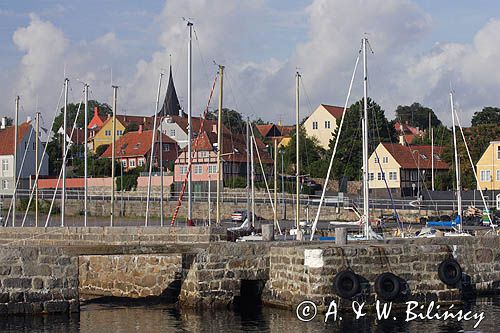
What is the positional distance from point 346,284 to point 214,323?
3641 mm

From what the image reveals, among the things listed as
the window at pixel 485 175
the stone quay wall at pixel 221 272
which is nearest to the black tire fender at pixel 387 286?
the stone quay wall at pixel 221 272

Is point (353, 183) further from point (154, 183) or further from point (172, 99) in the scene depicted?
point (172, 99)

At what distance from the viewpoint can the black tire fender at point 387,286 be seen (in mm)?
21922

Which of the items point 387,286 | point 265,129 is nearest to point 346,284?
point 387,286

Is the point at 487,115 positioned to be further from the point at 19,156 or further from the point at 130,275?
the point at 130,275

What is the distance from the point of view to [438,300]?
22906mm

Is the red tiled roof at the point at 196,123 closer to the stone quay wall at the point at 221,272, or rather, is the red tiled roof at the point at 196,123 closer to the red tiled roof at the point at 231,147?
the red tiled roof at the point at 231,147

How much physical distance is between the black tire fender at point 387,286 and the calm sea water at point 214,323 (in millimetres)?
696

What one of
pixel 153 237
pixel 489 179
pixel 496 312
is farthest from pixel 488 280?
pixel 489 179

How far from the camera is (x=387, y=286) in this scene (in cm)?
2205

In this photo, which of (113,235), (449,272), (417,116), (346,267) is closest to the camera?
(346,267)

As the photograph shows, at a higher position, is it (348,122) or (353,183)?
(348,122)

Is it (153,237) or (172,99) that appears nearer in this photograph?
(153,237)

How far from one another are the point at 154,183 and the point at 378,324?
62.7 metres
